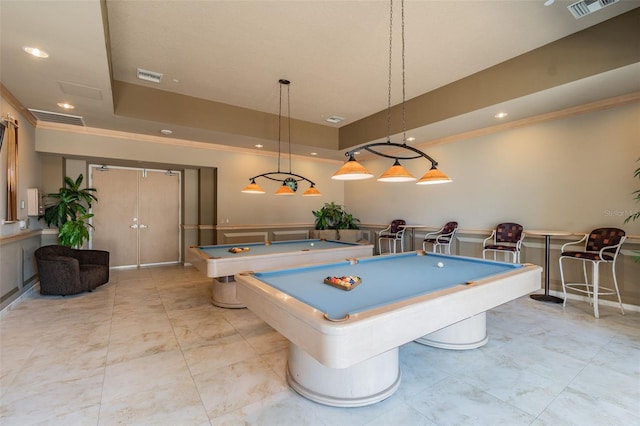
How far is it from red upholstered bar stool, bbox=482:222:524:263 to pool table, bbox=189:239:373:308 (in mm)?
2057

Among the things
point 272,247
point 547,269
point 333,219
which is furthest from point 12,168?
point 547,269

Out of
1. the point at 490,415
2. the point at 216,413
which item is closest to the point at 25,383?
the point at 216,413

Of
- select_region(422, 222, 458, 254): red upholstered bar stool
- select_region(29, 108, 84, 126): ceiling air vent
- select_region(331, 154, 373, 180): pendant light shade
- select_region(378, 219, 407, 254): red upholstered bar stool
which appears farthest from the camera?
select_region(378, 219, 407, 254): red upholstered bar stool

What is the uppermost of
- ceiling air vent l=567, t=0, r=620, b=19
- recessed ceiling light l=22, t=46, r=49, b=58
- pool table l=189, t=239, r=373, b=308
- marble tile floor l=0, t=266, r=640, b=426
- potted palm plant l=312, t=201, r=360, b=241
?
ceiling air vent l=567, t=0, r=620, b=19

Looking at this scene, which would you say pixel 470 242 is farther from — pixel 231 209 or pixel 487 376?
pixel 231 209

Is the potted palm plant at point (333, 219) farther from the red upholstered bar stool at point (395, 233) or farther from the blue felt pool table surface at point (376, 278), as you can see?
the blue felt pool table surface at point (376, 278)

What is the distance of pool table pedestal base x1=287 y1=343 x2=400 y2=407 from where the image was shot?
1985 mm

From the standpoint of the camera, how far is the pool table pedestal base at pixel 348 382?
1.99 m

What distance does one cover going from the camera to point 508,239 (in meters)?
4.87

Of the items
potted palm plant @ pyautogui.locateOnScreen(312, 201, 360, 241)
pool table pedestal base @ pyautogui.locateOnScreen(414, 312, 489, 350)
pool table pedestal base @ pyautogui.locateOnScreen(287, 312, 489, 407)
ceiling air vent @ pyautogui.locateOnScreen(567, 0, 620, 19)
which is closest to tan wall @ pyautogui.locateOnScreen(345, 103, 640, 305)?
potted palm plant @ pyautogui.locateOnScreen(312, 201, 360, 241)

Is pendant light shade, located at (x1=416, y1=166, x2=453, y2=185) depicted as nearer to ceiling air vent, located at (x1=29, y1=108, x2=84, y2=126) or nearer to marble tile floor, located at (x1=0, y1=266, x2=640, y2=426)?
marble tile floor, located at (x1=0, y1=266, x2=640, y2=426)

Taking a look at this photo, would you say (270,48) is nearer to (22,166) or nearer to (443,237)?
(22,166)

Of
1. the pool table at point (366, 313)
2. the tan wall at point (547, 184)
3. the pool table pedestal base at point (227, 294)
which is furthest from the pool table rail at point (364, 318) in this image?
the tan wall at point (547, 184)

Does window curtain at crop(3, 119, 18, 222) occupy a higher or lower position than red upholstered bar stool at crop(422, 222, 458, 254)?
higher
